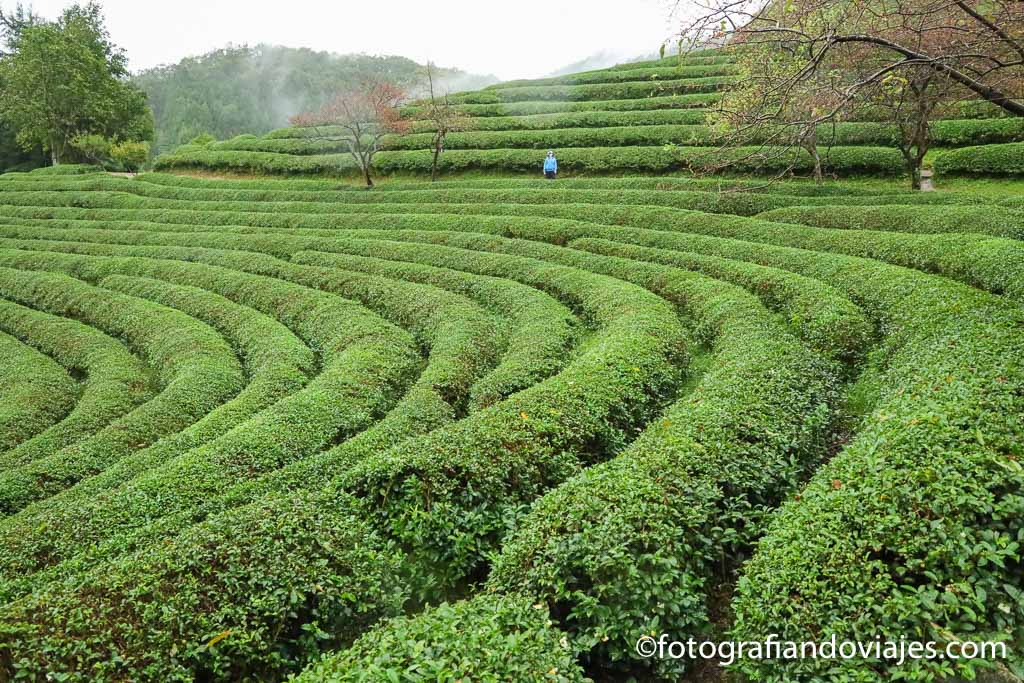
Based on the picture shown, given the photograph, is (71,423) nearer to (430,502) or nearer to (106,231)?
(430,502)

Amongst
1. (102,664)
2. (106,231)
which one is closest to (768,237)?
(102,664)

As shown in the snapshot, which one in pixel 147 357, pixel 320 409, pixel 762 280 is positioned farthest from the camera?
pixel 147 357

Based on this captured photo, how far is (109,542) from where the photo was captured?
306 inches

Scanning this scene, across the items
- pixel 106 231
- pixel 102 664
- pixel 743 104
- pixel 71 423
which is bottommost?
pixel 71 423

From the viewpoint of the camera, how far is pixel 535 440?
8109 millimetres

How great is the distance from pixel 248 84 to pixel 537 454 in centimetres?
11379

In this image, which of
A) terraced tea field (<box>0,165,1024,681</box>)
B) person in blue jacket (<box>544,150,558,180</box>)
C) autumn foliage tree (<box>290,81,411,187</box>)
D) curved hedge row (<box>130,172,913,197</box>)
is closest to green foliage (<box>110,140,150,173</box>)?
curved hedge row (<box>130,172,913,197</box>)

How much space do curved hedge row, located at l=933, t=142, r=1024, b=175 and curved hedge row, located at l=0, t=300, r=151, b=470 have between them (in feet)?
80.0

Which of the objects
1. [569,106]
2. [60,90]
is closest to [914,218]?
[569,106]

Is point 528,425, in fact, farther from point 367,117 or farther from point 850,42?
point 367,117

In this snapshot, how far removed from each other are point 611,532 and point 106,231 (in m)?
30.7

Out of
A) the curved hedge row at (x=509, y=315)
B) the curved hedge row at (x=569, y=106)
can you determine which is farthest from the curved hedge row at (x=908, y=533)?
the curved hedge row at (x=569, y=106)

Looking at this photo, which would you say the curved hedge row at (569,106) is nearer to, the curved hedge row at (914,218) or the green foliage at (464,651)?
the curved hedge row at (914,218)

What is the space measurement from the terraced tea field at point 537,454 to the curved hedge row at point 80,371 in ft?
0.33
